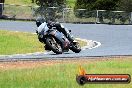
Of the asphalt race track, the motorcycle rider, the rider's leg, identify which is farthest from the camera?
the rider's leg

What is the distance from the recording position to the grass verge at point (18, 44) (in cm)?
2164

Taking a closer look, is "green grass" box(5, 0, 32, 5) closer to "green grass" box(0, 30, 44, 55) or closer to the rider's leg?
"green grass" box(0, 30, 44, 55)

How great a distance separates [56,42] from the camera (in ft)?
65.8

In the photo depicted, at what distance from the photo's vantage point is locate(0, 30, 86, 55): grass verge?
21.6 metres

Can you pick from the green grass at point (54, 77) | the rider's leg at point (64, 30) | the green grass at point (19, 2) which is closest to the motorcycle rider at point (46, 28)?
the rider's leg at point (64, 30)

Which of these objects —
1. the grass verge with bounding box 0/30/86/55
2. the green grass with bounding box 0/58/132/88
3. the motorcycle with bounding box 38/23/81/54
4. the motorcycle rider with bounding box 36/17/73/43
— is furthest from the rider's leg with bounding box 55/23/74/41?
the green grass with bounding box 0/58/132/88

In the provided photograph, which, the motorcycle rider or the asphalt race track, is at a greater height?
the motorcycle rider

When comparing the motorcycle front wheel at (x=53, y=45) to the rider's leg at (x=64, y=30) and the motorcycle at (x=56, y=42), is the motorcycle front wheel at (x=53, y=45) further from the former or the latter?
the rider's leg at (x=64, y=30)

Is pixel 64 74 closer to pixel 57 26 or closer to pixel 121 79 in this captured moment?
pixel 121 79

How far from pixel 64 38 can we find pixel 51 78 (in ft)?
28.4

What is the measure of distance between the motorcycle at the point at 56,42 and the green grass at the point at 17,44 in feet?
6.39

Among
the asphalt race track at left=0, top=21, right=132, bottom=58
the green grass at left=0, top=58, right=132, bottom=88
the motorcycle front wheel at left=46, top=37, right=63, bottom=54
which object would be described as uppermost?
the green grass at left=0, top=58, right=132, bottom=88

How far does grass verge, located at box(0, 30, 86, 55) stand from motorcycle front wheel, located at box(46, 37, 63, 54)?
1846 millimetres

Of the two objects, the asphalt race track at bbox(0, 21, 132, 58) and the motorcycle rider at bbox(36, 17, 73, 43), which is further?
the asphalt race track at bbox(0, 21, 132, 58)
